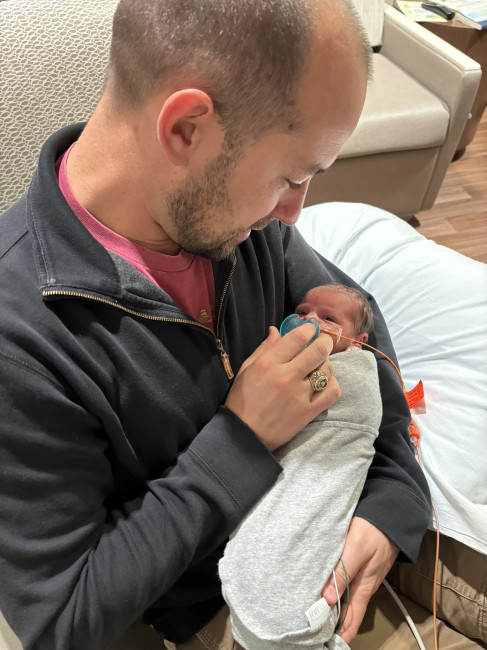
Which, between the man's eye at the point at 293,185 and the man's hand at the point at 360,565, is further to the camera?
the man's hand at the point at 360,565

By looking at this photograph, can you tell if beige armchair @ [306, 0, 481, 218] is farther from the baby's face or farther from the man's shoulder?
the man's shoulder

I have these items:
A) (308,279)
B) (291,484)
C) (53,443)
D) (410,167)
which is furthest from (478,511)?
(410,167)

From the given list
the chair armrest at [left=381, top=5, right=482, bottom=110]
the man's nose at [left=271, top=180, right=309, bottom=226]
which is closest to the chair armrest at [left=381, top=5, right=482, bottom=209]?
the chair armrest at [left=381, top=5, right=482, bottom=110]

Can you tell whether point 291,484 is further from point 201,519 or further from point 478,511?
point 478,511

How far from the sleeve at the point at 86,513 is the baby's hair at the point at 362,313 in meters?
0.50

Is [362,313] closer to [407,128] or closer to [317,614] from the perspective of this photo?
[317,614]

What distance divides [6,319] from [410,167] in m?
2.35

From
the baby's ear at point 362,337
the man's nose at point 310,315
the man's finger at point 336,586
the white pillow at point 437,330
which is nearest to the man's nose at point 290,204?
the man's nose at point 310,315

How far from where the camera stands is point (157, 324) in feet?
2.57

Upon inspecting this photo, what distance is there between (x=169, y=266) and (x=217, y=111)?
264 mm

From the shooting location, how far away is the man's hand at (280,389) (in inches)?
33.3

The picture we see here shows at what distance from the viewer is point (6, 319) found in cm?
64

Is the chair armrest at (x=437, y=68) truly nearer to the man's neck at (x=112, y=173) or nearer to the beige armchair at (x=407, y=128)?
the beige armchair at (x=407, y=128)

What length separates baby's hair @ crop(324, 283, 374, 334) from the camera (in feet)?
3.97
